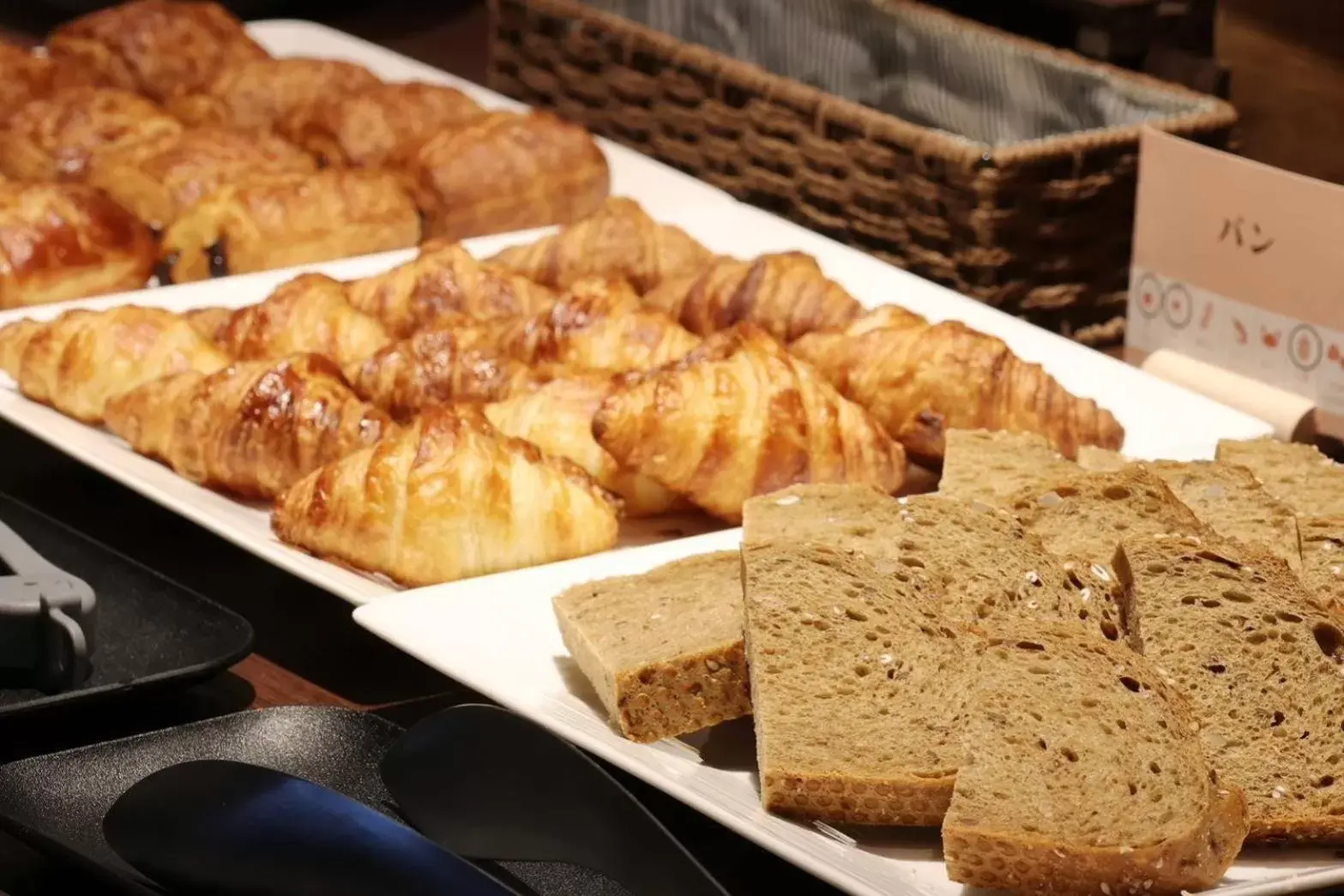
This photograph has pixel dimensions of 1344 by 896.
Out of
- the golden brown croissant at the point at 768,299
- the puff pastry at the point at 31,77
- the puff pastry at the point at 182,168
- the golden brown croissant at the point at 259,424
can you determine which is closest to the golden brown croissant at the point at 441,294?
the golden brown croissant at the point at 768,299

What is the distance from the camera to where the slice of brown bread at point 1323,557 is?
1.56m

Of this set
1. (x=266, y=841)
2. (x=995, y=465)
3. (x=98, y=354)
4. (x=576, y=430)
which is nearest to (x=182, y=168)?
(x=98, y=354)

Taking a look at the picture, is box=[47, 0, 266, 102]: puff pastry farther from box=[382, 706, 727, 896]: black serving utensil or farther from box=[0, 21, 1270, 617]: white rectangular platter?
box=[382, 706, 727, 896]: black serving utensil

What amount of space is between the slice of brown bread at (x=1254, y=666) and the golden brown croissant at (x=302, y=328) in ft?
3.61

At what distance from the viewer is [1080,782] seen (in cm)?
134

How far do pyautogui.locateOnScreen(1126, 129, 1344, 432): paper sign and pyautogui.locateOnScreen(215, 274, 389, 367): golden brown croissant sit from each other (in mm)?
967

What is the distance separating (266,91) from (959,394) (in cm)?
177

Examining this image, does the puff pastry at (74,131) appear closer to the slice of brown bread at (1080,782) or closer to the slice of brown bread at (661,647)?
the slice of brown bread at (661,647)

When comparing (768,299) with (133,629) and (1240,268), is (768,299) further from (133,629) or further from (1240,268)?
(133,629)

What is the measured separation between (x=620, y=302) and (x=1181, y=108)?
0.98m

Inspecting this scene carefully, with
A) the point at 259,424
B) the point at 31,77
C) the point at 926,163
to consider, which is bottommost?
the point at 31,77

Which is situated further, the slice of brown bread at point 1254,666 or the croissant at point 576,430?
the croissant at point 576,430

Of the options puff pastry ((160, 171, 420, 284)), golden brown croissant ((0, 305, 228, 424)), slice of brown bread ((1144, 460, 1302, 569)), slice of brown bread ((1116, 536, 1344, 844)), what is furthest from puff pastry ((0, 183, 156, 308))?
slice of brown bread ((1116, 536, 1344, 844))

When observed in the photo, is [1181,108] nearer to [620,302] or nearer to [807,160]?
[807,160]
